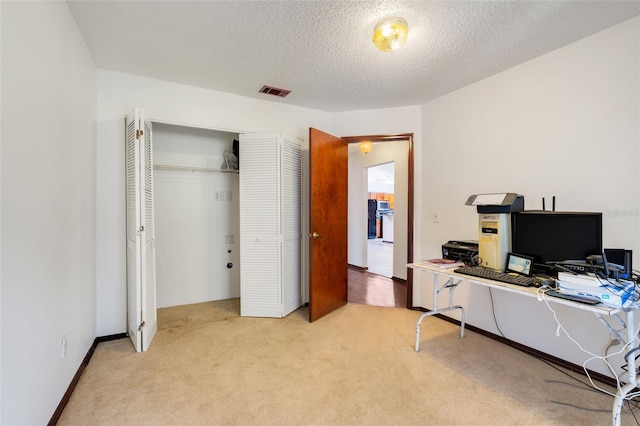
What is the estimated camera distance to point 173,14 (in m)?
1.84

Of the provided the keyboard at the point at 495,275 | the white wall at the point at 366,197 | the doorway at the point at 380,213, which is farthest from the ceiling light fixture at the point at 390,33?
the doorway at the point at 380,213

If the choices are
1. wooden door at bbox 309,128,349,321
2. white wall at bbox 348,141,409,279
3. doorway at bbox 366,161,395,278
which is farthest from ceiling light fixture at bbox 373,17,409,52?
doorway at bbox 366,161,395,278

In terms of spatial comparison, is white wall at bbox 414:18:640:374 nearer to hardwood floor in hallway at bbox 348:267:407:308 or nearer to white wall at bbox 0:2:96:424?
hardwood floor in hallway at bbox 348:267:407:308

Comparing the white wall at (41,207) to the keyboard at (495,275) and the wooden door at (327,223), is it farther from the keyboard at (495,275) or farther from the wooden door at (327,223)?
the keyboard at (495,275)

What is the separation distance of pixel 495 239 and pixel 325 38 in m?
1.97

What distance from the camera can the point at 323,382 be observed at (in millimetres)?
1939

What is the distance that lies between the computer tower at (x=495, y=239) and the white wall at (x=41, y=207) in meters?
2.78

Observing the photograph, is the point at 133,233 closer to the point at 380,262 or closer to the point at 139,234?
the point at 139,234

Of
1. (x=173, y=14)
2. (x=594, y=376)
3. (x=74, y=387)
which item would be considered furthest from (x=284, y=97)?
(x=594, y=376)

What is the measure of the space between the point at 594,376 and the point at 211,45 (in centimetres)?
374

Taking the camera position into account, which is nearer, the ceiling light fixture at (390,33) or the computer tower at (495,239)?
the ceiling light fixture at (390,33)

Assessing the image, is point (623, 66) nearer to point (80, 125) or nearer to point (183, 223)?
point (80, 125)

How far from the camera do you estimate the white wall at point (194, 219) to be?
3.32 meters

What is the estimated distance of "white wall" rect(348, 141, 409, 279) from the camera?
467cm
